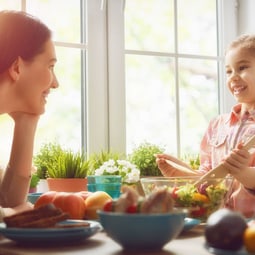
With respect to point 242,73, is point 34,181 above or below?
below

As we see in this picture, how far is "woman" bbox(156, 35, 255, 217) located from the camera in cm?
150

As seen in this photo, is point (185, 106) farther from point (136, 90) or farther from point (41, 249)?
point (41, 249)

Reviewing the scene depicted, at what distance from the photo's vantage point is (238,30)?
7.36 feet

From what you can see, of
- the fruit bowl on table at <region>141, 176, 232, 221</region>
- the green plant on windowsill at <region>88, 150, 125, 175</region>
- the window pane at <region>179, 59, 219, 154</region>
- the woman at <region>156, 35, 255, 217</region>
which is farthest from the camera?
the window pane at <region>179, 59, 219, 154</region>

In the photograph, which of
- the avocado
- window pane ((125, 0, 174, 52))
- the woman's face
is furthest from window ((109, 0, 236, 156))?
the avocado

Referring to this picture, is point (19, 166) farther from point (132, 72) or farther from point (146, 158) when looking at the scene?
point (132, 72)

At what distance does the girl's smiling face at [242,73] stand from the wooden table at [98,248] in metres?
0.89

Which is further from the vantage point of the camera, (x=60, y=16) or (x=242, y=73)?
(x=60, y=16)

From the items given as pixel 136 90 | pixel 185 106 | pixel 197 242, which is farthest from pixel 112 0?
pixel 197 242

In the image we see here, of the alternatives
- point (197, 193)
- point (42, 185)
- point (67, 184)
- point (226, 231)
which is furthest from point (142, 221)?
point (42, 185)

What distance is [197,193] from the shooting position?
1.04 m

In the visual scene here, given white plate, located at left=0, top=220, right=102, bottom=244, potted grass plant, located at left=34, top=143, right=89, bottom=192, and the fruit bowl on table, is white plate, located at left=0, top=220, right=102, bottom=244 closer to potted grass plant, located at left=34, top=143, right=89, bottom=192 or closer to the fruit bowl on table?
the fruit bowl on table

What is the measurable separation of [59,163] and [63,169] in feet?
0.09

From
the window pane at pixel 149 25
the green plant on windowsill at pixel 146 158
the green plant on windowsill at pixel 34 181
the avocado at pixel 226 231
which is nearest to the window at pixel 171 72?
the window pane at pixel 149 25
